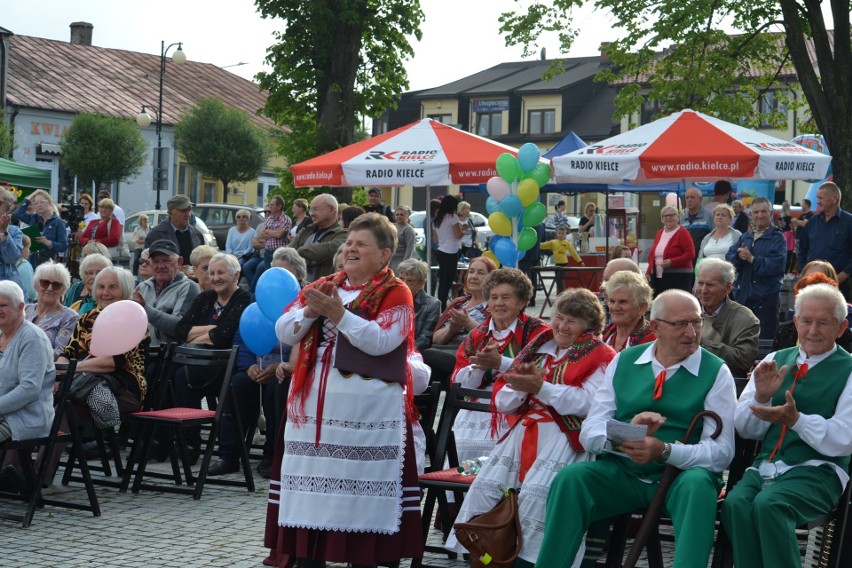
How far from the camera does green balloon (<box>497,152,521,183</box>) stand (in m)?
13.0

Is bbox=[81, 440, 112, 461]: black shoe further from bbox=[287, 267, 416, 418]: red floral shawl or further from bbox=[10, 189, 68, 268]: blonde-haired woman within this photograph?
bbox=[10, 189, 68, 268]: blonde-haired woman

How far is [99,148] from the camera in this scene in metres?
47.3

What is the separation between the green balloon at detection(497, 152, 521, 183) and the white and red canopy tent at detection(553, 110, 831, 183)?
0.87m

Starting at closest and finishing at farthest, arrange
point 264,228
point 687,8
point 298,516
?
point 298,516, point 264,228, point 687,8

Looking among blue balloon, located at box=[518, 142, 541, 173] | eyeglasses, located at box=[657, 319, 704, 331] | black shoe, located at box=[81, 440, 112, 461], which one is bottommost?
black shoe, located at box=[81, 440, 112, 461]

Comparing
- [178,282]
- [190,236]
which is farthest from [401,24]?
[178,282]

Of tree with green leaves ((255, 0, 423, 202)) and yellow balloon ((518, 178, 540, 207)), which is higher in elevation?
tree with green leaves ((255, 0, 423, 202))

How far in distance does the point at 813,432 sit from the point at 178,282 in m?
5.67

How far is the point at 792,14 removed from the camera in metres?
21.2

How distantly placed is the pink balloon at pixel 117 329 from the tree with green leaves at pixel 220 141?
1748 inches

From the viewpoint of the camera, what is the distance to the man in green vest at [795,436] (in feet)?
16.4

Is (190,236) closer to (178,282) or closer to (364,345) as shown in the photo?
(178,282)

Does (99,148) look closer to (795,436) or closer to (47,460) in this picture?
(47,460)

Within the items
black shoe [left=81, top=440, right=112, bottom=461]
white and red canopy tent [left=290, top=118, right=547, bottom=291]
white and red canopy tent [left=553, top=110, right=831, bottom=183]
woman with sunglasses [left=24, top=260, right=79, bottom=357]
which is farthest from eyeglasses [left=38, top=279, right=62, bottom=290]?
white and red canopy tent [left=553, top=110, right=831, bottom=183]
